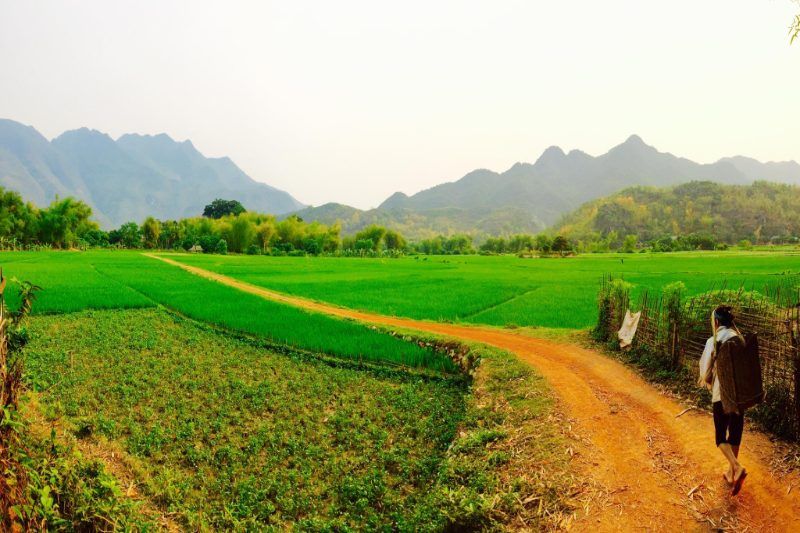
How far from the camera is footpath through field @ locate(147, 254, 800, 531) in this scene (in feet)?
15.4

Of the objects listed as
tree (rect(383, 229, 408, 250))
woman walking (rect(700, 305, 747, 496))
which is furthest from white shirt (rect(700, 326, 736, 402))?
tree (rect(383, 229, 408, 250))

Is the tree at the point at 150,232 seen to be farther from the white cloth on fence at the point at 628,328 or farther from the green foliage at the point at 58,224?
the white cloth on fence at the point at 628,328

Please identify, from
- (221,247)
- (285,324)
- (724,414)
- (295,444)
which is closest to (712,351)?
(724,414)

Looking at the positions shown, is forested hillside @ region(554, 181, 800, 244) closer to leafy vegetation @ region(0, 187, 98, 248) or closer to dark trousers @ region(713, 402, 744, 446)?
dark trousers @ region(713, 402, 744, 446)

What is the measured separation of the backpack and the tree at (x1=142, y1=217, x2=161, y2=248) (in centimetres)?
9945

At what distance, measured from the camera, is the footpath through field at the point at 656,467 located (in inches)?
185

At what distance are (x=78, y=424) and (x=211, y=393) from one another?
2.49 metres

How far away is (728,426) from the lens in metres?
5.32

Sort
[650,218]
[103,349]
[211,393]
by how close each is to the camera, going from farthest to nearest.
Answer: [650,218] < [103,349] < [211,393]

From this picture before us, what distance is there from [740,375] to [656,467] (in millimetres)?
1646

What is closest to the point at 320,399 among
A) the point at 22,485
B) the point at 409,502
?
the point at 409,502

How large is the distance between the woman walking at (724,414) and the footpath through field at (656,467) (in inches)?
11.1

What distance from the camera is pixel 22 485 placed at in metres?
4.79

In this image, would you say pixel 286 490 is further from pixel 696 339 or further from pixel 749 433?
pixel 696 339
